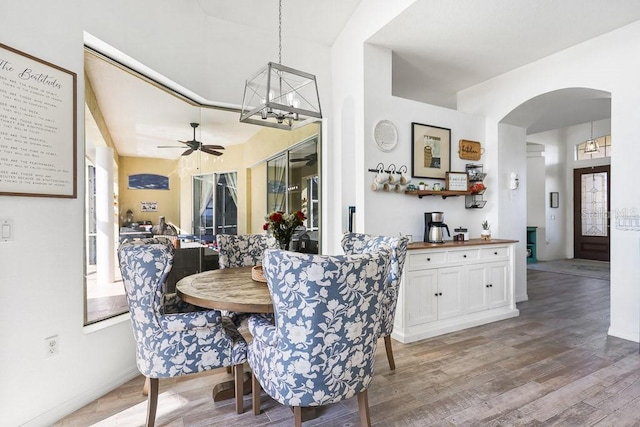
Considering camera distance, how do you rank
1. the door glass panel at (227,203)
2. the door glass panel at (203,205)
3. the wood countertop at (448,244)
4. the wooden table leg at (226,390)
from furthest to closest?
the door glass panel at (227,203)
the door glass panel at (203,205)
the wood countertop at (448,244)
the wooden table leg at (226,390)

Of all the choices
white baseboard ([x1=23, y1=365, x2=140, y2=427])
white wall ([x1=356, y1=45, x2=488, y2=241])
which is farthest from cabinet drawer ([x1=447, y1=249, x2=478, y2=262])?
white baseboard ([x1=23, y1=365, x2=140, y2=427])

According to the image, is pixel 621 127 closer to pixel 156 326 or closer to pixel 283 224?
pixel 283 224

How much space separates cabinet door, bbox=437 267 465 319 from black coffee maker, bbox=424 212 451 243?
36cm

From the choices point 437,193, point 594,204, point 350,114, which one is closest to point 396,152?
point 437,193

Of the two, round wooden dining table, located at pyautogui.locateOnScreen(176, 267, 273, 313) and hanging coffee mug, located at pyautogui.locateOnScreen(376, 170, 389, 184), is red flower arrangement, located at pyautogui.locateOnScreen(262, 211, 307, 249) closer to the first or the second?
round wooden dining table, located at pyautogui.locateOnScreen(176, 267, 273, 313)

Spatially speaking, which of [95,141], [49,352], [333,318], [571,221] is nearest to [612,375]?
[333,318]

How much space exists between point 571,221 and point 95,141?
392 inches

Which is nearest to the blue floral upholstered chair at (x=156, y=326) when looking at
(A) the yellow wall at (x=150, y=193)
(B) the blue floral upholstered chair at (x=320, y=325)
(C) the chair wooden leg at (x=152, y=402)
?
(C) the chair wooden leg at (x=152, y=402)

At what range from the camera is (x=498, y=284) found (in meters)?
3.89

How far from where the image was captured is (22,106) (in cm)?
193

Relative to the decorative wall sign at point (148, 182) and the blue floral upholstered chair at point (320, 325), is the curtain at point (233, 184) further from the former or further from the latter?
the blue floral upholstered chair at point (320, 325)

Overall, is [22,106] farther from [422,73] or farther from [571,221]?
[571,221]

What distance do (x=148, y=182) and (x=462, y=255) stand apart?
10.4 feet

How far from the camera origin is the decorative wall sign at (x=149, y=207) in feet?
9.80
